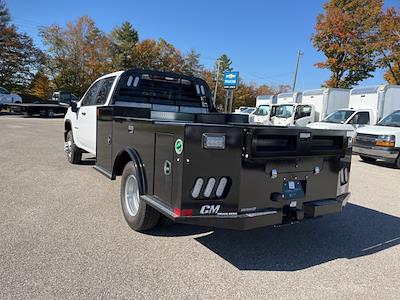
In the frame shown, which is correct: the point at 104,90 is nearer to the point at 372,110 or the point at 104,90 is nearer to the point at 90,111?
the point at 90,111

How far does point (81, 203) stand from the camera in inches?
228

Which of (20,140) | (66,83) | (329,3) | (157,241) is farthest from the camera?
(66,83)

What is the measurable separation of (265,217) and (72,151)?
632 centimetres

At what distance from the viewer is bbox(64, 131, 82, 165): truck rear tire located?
8.73 meters

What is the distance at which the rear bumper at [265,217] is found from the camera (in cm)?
356

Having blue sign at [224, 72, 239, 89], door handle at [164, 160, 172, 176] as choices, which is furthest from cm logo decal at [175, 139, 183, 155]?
blue sign at [224, 72, 239, 89]

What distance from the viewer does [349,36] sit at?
25844 millimetres

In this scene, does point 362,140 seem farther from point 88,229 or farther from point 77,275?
point 77,275

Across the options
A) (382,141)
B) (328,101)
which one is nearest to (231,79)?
(328,101)

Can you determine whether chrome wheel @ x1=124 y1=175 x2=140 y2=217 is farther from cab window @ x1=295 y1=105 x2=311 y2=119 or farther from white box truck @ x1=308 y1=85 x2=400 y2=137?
cab window @ x1=295 y1=105 x2=311 y2=119

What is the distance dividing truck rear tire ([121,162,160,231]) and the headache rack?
145cm

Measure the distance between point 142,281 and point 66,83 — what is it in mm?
47978

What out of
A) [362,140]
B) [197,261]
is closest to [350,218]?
[197,261]

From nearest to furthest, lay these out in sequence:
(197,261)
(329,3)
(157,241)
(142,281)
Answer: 1. (142,281)
2. (197,261)
3. (157,241)
4. (329,3)
